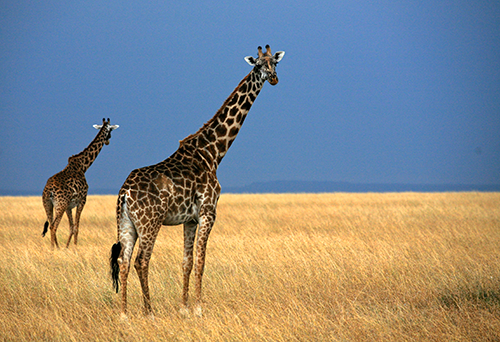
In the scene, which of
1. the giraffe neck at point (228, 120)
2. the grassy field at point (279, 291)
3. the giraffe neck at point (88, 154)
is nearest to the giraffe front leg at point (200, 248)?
the grassy field at point (279, 291)

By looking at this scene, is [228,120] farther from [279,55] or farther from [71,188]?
[71,188]

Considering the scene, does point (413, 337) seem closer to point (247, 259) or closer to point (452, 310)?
point (452, 310)

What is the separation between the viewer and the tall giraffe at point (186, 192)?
20.5ft

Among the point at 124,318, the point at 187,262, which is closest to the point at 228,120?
the point at 187,262

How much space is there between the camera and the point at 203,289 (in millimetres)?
8227

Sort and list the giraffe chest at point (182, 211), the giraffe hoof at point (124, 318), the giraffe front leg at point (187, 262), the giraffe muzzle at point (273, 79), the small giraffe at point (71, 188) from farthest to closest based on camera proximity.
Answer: the small giraffe at point (71, 188), the giraffe muzzle at point (273, 79), the giraffe front leg at point (187, 262), the giraffe chest at point (182, 211), the giraffe hoof at point (124, 318)

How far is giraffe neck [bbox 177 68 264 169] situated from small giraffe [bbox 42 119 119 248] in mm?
6794

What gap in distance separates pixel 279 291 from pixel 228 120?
10.5ft

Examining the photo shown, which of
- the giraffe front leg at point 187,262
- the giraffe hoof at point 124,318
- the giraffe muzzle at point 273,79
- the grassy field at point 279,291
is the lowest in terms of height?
the grassy field at point 279,291

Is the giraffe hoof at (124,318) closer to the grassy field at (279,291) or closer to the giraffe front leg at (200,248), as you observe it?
the grassy field at (279,291)

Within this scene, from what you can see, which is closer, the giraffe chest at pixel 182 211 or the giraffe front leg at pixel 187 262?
the giraffe chest at pixel 182 211

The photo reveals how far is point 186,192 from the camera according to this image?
6.65m

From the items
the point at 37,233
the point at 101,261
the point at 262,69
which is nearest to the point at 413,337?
the point at 262,69

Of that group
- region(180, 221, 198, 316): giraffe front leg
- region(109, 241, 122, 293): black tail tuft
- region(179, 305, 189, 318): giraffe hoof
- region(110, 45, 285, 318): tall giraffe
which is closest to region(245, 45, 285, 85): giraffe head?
region(110, 45, 285, 318): tall giraffe
